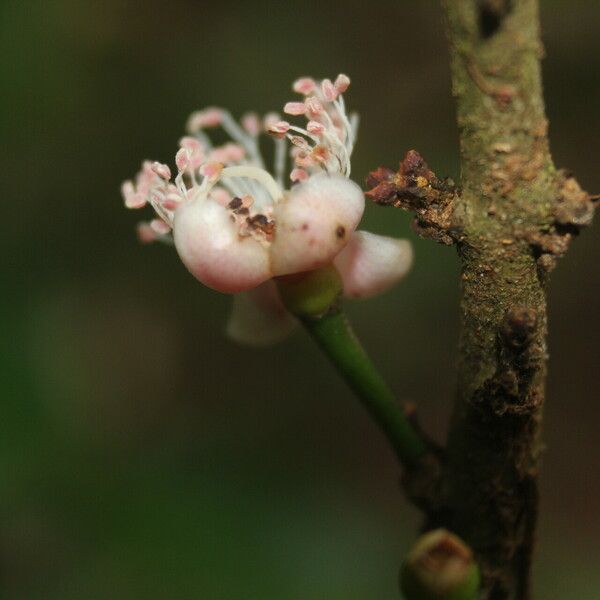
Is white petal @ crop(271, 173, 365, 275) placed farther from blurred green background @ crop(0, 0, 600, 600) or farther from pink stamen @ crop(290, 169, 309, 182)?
blurred green background @ crop(0, 0, 600, 600)

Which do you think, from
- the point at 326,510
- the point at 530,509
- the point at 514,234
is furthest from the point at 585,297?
the point at 514,234

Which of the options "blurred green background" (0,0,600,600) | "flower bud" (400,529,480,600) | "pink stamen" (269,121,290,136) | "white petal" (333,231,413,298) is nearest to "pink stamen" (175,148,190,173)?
"pink stamen" (269,121,290,136)

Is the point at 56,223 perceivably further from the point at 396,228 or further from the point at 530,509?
the point at 530,509

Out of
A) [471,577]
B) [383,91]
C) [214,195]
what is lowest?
[471,577]

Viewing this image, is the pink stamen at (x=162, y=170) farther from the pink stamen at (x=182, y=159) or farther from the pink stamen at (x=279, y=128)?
the pink stamen at (x=279, y=128)

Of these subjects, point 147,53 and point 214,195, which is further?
point 147,53

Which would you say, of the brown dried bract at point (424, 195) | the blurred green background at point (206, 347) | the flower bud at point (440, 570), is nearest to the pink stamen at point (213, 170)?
the brown dried bract at point (424, 195)
